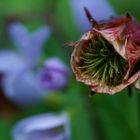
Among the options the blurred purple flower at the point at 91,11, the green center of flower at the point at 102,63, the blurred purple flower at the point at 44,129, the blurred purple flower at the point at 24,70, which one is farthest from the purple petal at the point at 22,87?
the green center of flower at the point at 102,63

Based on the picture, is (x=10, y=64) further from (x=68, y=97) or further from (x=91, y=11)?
(x=91, y=11)

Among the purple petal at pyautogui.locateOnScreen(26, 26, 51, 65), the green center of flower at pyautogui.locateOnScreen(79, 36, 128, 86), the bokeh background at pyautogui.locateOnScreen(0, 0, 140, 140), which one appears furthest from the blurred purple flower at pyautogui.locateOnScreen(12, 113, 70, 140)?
the green center of flower at pyautogui.locateOnScreen(79, 36, 128, 86)

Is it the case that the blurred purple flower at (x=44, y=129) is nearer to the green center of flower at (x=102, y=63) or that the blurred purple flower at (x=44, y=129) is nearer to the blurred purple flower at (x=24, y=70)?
the blurred purple flower at (x=24, y=70)

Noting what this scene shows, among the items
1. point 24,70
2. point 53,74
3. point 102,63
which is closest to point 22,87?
point 24,70

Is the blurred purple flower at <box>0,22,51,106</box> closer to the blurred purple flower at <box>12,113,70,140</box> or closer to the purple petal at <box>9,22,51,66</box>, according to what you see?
the purple petal at <box>9,22,51,66</box>

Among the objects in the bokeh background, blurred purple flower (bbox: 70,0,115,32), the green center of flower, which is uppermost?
the green center of flower

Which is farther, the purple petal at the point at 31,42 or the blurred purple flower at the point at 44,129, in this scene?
the purple petal at the point at 31,42
